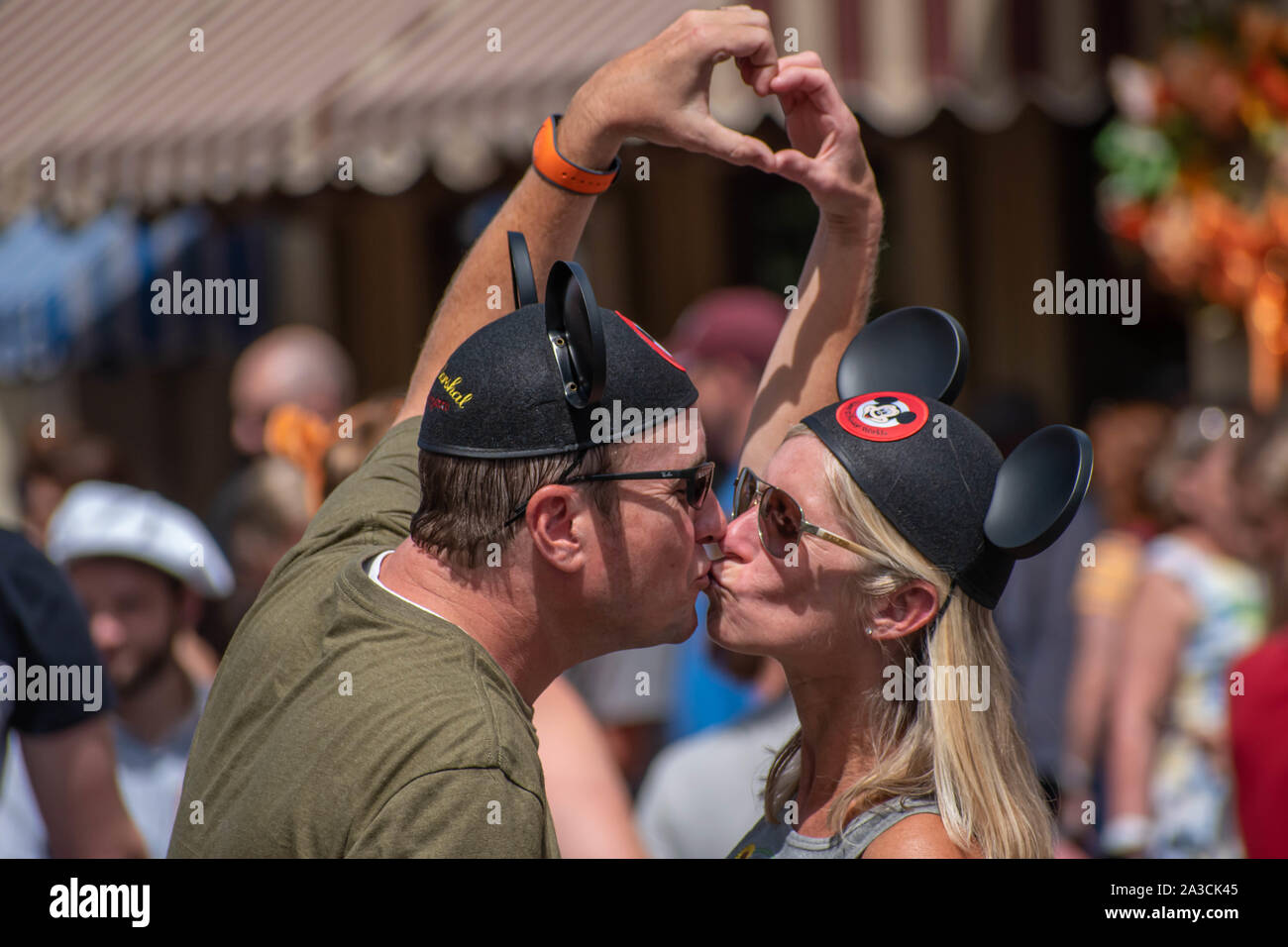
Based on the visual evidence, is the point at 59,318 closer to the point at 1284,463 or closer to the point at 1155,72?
the point at 1155,72

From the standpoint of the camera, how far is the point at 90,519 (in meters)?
3.82

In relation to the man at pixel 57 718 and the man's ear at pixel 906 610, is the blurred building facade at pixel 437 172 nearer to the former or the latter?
the man at pixel 57 718

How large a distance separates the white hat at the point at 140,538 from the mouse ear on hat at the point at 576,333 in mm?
2240

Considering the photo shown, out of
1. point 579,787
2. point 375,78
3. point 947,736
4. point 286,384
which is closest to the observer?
point 947,736

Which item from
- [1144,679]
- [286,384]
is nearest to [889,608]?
[1144,679]

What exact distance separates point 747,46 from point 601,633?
97 centimetres

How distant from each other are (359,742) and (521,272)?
831 millimetres

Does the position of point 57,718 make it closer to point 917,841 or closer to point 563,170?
point 563,170

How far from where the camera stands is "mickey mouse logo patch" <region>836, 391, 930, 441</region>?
2072mm

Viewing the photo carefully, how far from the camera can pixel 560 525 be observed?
193cm

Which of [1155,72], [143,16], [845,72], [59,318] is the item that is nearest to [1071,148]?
[1155,72]

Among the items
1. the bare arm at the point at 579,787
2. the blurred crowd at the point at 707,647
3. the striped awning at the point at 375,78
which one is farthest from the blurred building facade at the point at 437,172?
the bare arm at the point at 579,787

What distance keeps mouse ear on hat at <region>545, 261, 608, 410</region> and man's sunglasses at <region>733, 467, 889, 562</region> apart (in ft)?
1.25

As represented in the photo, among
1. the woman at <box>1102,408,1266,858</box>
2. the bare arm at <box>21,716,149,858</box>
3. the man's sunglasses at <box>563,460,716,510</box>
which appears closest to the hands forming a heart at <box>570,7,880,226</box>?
the man's sunglasses at <box>563,460,716,510</box>
